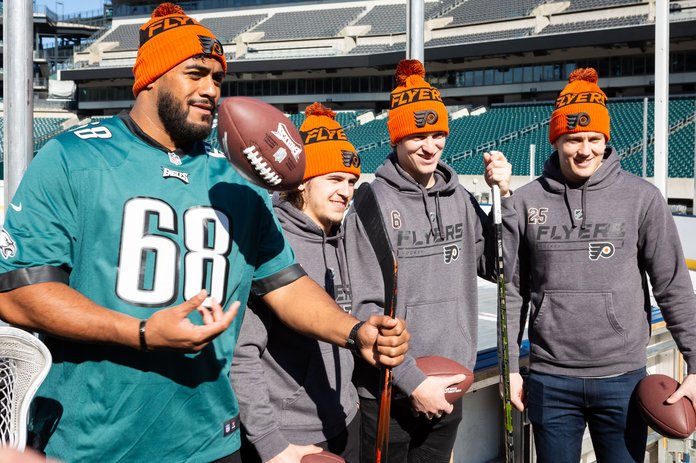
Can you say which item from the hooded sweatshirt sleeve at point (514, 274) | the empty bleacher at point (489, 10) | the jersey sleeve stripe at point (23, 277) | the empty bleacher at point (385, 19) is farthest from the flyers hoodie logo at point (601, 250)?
the empty bleacher at point (385, 19)

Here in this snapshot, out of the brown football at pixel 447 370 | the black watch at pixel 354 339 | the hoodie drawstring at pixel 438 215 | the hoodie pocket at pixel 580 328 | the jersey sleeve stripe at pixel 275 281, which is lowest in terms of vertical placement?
the brown football at pixel 447 370

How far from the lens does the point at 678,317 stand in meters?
2.79

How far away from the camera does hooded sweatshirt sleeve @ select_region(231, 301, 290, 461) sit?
202 centimetres

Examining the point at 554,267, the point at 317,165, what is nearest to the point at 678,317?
the point at 554,267

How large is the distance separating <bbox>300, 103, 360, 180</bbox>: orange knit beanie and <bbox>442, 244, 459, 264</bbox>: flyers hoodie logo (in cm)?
42

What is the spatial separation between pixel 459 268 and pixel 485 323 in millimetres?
1905

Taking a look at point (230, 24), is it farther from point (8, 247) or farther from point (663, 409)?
point (8, 247)

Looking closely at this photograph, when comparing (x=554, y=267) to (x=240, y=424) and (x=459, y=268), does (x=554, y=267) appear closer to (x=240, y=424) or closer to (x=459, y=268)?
(x=459, y=268)

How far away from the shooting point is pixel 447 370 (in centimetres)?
252

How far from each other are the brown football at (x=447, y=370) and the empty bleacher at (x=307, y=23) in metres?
33.9

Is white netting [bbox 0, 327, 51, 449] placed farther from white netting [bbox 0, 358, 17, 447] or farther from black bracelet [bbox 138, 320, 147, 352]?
black bracelet [bbox 138, 320, 147, 352]

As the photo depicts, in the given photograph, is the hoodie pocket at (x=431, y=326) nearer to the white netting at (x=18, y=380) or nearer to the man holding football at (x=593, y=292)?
the man holding football at (x=593, y=292)

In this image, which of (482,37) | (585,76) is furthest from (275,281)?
(482,37)

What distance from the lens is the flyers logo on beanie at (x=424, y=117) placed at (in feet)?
9.12
